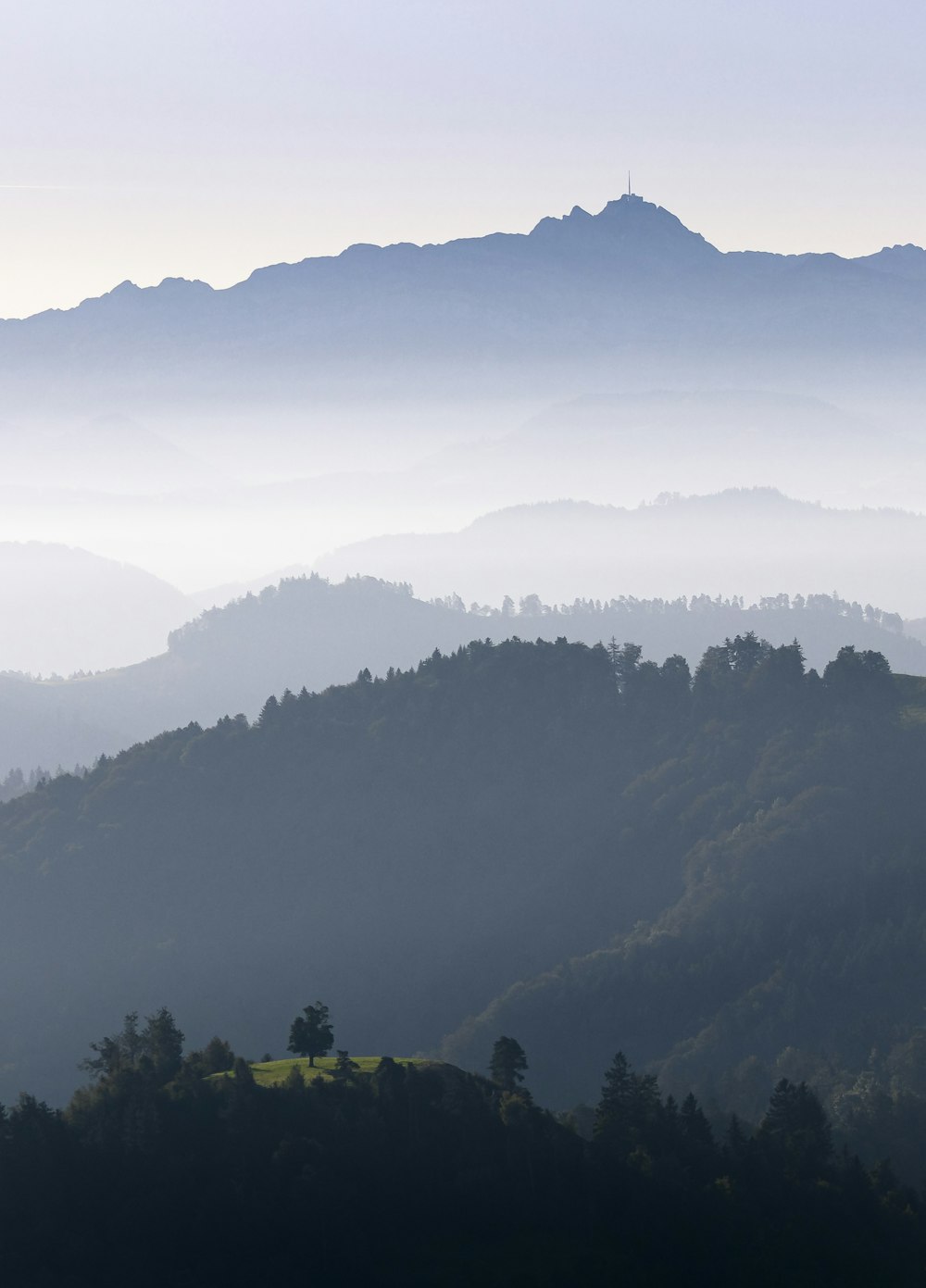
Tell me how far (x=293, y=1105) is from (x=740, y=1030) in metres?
80.6

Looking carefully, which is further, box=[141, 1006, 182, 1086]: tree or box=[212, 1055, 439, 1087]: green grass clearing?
box=[141, 1006, 182, 1086]: tree

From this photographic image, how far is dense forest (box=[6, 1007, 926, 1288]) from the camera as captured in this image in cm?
8506

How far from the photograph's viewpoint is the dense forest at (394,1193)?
279ft

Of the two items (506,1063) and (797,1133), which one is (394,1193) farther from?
(797,1133)

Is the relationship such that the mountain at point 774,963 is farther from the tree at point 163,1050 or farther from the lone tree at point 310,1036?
the tree at point 163,1050

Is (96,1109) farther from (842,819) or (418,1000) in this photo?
(842,819)

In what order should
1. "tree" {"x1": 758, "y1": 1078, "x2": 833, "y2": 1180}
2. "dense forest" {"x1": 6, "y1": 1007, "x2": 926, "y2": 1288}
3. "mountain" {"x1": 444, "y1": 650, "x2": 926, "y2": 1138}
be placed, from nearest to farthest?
"dense forest" {"x1": 6, "y1": 1007, "x2": 926, "y2": 1288} → "tree" {"x1": 758, "y1": 1078, "x2": 833, "y2": 1180} → "mountain" {"x1": 444, "y1": 650, "x2": 926, "y2": 1138}

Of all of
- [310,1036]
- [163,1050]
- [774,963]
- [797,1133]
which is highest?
[163,1050]

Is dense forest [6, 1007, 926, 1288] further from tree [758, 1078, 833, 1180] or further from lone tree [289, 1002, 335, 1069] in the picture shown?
lone tree [289, 1002, 335, 1069]

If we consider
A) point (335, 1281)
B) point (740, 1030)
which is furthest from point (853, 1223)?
point (740, 1030)

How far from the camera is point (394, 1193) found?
292ft

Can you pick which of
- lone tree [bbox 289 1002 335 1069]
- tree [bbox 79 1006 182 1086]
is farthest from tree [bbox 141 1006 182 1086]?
lone tree [bbox 289 1002 335 1069]

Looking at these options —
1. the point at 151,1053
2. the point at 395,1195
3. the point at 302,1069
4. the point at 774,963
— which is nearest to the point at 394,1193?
the point at 395,1195

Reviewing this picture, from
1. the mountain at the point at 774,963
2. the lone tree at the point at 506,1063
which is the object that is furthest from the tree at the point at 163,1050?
the mountain at the point at 774,963
